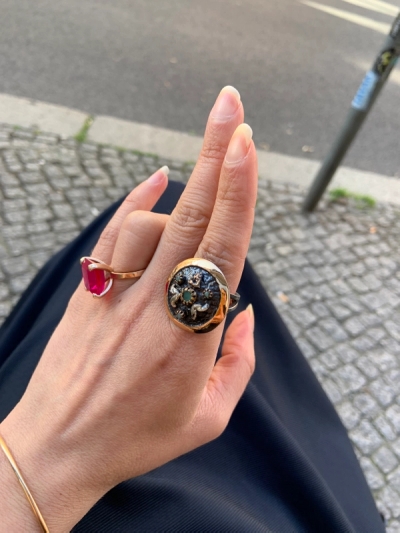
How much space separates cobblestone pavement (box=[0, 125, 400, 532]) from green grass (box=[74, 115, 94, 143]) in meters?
0.10

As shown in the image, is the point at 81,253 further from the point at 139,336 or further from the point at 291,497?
the point at 291,497

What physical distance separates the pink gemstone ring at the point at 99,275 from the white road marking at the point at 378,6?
34.6 feet

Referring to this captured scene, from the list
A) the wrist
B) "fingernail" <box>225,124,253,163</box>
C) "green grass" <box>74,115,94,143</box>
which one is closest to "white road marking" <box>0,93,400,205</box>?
"green grass" <box>74,115,94,143</box>

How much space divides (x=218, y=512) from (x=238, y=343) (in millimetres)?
454

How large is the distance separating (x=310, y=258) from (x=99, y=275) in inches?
108

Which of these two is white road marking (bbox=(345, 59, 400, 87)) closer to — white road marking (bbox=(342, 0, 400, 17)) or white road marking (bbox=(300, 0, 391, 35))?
white road marking (bbox=(300, 0, 391, 35))

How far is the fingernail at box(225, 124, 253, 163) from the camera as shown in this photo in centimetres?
100

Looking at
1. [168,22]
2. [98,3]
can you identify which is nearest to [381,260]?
[168,22]

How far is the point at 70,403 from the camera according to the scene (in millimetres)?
1106

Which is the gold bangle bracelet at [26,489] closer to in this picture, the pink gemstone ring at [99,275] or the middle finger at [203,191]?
the pink gemstone ring at [99,275]

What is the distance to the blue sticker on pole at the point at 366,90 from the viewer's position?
3.39 metres

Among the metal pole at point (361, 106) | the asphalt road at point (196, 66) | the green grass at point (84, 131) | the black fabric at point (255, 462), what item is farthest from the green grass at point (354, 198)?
the black fabric at point (255, 462)

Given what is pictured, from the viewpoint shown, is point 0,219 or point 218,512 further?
point 0,219

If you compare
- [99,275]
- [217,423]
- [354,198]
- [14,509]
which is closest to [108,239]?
[99,275]
